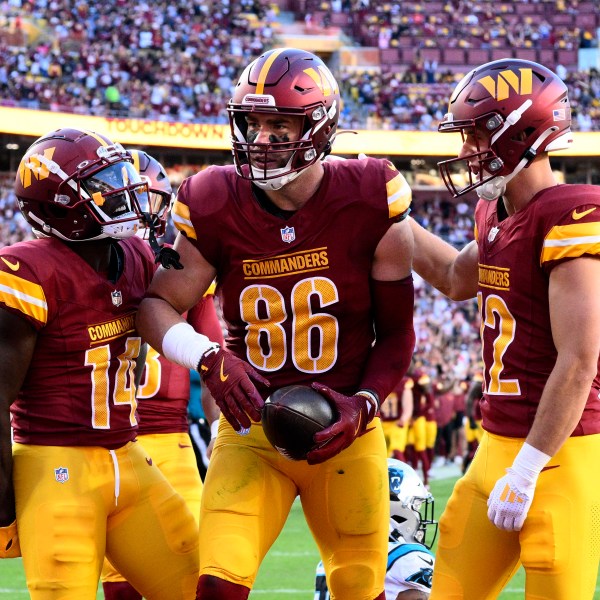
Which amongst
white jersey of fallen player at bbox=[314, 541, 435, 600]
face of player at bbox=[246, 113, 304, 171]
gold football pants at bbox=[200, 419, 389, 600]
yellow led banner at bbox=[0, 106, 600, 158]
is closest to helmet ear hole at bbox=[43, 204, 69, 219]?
face of player at bbox=[246, 113, 304, 171]

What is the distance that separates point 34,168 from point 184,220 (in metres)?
0.57

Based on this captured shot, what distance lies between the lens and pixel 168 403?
17.8ft

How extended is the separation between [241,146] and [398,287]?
2.36 ft

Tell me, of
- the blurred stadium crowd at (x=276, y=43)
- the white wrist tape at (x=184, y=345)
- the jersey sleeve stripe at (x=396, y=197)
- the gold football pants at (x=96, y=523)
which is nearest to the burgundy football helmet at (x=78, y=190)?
the white wrist tape at (x=184, y=345)

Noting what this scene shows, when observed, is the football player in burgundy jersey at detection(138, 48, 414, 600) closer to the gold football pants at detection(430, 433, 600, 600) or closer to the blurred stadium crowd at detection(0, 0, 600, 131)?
the gold football pants at detection(430, 433, 600, 600)

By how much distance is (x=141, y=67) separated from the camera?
25.0m

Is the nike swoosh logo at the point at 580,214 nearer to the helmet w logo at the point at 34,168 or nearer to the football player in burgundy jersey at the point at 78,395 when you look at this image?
the football player in burgundy jersey at the point at 78,395

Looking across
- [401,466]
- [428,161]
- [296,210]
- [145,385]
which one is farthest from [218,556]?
[428,161]

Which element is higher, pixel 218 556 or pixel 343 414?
pixel 343 414

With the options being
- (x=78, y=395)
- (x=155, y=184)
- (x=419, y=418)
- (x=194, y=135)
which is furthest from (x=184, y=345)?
(x=194, y=135)

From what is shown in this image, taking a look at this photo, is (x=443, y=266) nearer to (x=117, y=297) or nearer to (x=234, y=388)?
(x=234, y=388)

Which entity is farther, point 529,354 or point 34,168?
point 34,168

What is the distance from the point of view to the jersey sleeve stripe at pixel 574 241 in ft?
11.0

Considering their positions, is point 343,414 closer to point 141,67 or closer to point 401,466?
point 401,466
